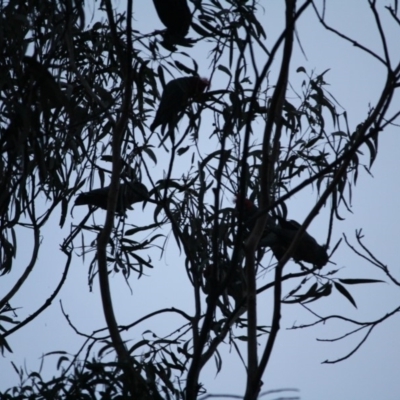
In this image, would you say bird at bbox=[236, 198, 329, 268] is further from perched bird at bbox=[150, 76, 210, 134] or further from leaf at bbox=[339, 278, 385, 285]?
perched bird at bbox=[150, 76, 210, 134]

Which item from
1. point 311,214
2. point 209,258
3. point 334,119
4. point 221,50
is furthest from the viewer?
point 334,119

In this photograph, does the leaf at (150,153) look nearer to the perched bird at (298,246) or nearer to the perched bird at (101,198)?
the perched bird at (101,198)

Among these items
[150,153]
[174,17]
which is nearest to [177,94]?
[174,17]

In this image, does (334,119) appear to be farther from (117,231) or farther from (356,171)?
(117,231)

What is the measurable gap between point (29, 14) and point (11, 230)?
63 cm

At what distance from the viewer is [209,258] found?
198cm

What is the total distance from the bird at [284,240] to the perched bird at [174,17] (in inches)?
19.1

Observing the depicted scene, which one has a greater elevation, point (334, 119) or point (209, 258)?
point (334, 119)

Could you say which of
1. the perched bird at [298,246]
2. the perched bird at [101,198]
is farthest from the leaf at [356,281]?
the perched bird at [101,198]

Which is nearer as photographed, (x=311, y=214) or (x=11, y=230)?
(x=311, y=214)

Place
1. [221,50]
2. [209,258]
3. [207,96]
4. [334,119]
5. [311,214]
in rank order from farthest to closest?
[334,119] < [209,258] < [207,96] < [221,50] < [311,214]

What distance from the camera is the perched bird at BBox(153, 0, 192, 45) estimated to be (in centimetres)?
174

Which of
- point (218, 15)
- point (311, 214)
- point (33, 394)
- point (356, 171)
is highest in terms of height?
point (218, 15)

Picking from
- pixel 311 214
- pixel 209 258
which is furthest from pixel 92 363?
pixel 209 258
